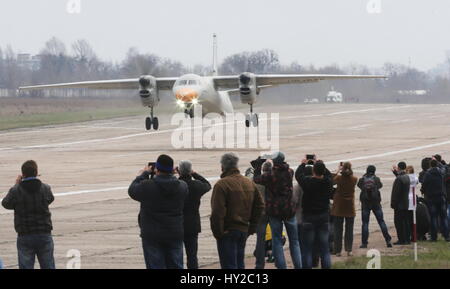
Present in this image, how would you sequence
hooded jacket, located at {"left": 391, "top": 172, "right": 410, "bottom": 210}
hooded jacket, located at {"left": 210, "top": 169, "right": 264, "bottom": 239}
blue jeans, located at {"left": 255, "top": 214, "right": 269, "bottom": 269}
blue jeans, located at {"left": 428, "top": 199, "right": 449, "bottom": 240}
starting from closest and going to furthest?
hooded jacket, located at {"left": 210, "top": 169, "right": 264, "bottom": 239}
blue jeans, located at {"left": 255, "top": 214, "right": 269, "bottom": 269}
hooded jacket, located at {"left": 391, "top": 172, "right": 410, "bottom": 210}
blue jeans, located at {"left": 428, "top": 199, "right": 449, "bottom": 240}

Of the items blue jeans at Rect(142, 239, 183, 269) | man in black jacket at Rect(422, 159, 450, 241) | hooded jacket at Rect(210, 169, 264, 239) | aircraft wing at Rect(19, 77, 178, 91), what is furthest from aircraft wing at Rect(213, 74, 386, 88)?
blue jeans at Rect(142, 239, 183, 269)

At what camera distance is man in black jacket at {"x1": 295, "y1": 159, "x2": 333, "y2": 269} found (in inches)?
566

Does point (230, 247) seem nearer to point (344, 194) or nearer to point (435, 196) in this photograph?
point (344, 194)

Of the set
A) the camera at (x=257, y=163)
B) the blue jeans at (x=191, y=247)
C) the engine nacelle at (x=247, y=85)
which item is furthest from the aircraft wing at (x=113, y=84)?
the blue jeans at (x=191, y=247)

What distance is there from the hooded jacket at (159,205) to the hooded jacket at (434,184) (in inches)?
337

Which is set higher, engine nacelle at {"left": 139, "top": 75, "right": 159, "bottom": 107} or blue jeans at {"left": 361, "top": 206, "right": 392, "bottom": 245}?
engine nacelle at {"left": 139, "top": 75, "right": 159, "bottom": 107}

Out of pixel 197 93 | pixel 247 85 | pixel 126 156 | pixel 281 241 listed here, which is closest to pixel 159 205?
pixel 281 241

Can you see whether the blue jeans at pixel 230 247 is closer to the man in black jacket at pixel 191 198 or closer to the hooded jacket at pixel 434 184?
the man in black jacket at pixel 191 198

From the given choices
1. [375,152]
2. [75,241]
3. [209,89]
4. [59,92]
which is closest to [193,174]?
[75,241]

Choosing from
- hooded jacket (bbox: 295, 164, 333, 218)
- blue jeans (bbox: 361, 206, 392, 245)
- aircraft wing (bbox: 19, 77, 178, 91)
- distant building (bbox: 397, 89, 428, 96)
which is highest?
aircraft wing (bbox: 19, 77, 178, 91)

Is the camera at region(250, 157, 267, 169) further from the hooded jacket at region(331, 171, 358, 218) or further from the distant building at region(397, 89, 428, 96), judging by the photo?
the distant building at region(397, 89, 428, 96)

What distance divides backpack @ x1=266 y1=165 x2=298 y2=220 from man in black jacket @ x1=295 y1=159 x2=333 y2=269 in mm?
564

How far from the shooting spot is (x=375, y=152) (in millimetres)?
47719
